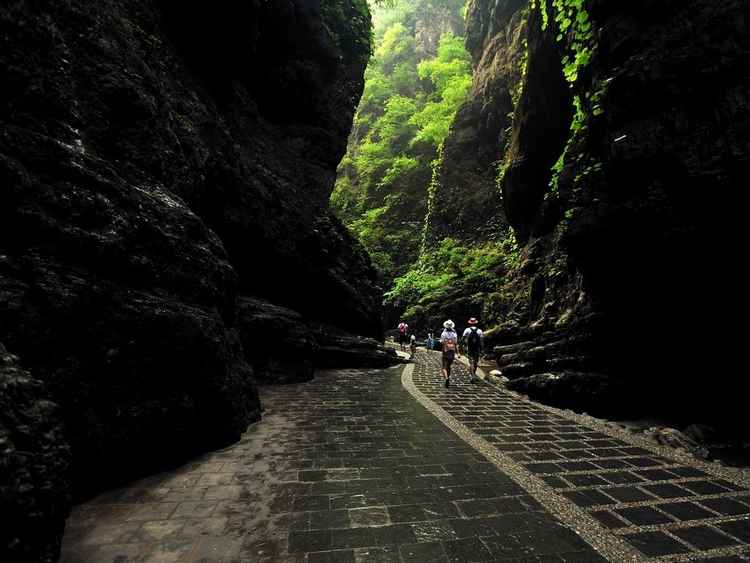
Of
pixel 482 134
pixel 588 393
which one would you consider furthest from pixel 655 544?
pixel 482 134

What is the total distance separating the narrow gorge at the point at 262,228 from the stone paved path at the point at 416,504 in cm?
64

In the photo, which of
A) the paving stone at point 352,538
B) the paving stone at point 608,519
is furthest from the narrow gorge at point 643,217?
the paving stone at point 352,538

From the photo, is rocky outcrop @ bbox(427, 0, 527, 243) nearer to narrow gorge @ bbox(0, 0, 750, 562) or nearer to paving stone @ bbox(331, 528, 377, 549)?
narrow gorge @ bbox(0, 0, 750, 562)

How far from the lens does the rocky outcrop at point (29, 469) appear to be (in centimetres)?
203

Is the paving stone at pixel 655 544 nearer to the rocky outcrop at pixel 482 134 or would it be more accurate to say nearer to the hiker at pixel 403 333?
the hiker at pixel 403 333

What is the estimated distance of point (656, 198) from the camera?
6762 millimetres

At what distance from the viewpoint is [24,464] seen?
7.20 feet

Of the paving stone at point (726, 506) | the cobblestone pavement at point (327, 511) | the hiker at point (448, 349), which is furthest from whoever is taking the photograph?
the hiker at point (448, 349)

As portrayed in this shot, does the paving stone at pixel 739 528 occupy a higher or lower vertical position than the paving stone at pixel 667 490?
lower

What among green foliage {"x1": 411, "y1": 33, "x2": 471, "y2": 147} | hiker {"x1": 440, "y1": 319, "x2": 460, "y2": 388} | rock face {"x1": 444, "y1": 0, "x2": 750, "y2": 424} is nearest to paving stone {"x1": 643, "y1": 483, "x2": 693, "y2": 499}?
rock face {"x1": 444, "y1": 0, "x2": 750, "y2": 424}

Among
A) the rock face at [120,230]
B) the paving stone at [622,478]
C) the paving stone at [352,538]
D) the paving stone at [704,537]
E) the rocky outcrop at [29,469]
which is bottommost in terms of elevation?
the paving stone at [704,537]

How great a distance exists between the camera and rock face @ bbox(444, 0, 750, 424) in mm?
6082

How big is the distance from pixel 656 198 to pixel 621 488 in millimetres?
5568

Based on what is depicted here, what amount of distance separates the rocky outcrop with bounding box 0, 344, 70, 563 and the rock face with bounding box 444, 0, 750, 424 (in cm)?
898
